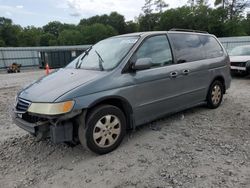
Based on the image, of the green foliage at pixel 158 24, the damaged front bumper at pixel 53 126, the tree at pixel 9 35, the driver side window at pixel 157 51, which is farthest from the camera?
the tree at pixel 9 35

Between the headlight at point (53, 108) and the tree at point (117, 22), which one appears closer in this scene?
the headlight at point (53, 108)

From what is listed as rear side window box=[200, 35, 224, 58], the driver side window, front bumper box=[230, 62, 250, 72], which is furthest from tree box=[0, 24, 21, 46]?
the driver side window

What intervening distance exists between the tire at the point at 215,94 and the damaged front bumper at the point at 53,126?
11.0 ft

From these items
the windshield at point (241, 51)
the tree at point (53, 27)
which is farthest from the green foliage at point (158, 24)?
the windshield at point (241, 51)

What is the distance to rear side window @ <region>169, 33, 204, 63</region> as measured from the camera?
16.2 ft

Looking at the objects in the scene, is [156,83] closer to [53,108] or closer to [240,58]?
[53,108]

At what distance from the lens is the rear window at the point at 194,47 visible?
496 cm

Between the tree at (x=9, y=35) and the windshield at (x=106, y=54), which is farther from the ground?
the tree at (x=9, y=35)

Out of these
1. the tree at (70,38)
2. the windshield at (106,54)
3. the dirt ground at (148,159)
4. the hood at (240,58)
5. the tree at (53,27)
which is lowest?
the dirt ground at (148,159)

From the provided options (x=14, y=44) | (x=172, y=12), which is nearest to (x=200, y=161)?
(x=172, y=12)

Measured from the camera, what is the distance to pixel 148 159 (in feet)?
12.1

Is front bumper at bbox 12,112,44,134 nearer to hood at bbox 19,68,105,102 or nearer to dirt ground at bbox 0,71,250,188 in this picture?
hood at bbox 19,68,105,102

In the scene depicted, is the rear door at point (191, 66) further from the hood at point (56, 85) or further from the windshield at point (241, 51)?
the windshield at point (241, 51)

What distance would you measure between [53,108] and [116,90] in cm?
97
